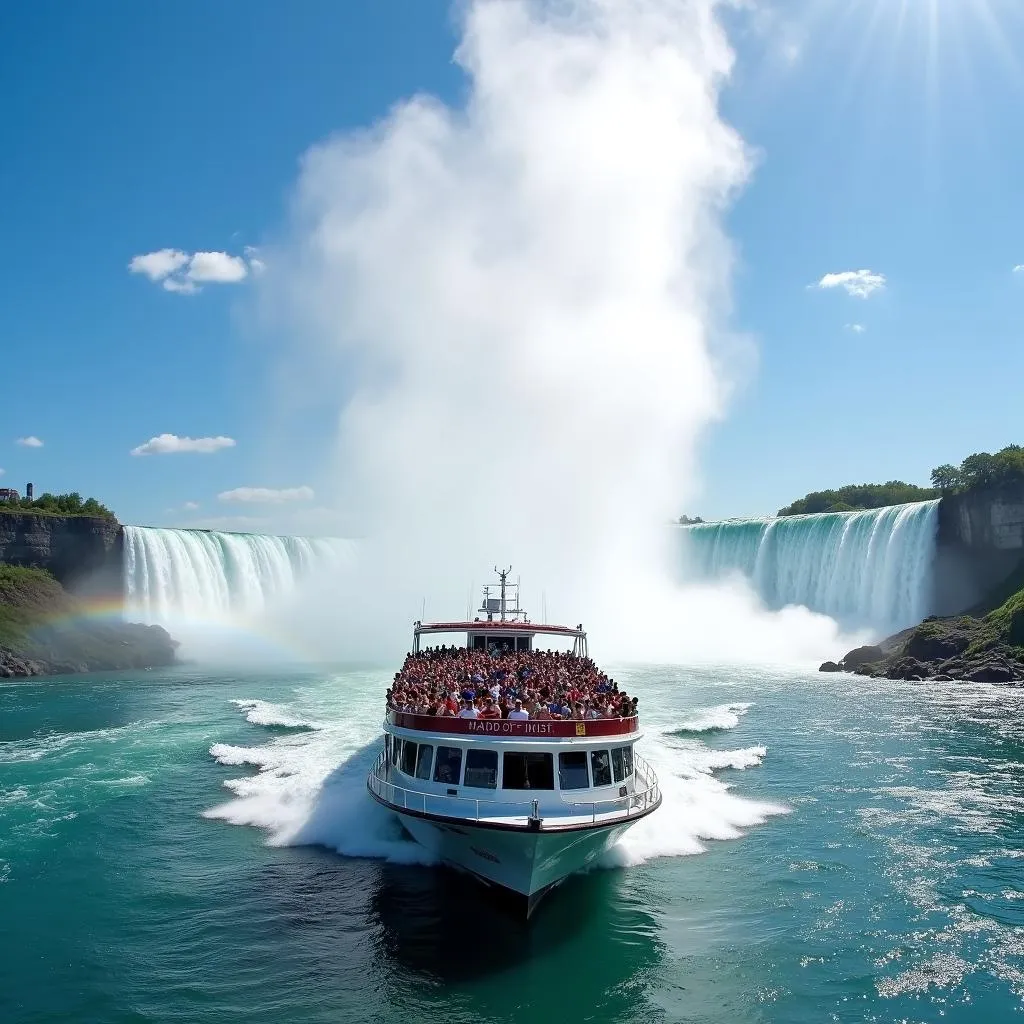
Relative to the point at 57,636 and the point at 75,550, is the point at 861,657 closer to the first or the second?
the point at 57,636

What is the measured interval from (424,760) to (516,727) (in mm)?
2511

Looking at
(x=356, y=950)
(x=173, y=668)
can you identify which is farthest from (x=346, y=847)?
(x=173, y=668)

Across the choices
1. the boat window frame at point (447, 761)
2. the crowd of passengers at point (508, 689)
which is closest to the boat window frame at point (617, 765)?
the crowd of passengers at point (508, 689)

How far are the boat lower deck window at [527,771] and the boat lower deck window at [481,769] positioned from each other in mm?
247

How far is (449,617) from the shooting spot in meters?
85.3

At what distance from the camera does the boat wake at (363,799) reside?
73.8 feet

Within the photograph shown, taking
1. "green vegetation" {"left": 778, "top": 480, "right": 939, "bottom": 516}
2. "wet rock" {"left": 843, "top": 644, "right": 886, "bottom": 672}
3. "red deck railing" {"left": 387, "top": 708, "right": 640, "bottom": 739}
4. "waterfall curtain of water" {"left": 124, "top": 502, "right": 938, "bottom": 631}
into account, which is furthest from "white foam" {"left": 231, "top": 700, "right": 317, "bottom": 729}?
"green vegetation" {"left": 778, "top": 480, "right": 939, "bottom": 516}

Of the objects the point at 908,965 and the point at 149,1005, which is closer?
the point at 149,1005

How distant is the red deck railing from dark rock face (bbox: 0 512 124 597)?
209ft

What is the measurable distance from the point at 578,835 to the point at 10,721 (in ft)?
112

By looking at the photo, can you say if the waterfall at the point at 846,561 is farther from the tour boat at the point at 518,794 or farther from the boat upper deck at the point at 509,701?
the tour boat at the point at 518,794

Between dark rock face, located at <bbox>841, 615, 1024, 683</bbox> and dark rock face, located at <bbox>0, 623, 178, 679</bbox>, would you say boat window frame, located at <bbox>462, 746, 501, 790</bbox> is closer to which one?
dark rock face, located at <bbox>841, 615, 1024, 683</bbox>

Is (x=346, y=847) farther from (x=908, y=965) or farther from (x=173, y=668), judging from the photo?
(x=173, y=668)

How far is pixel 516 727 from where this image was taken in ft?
59.6
